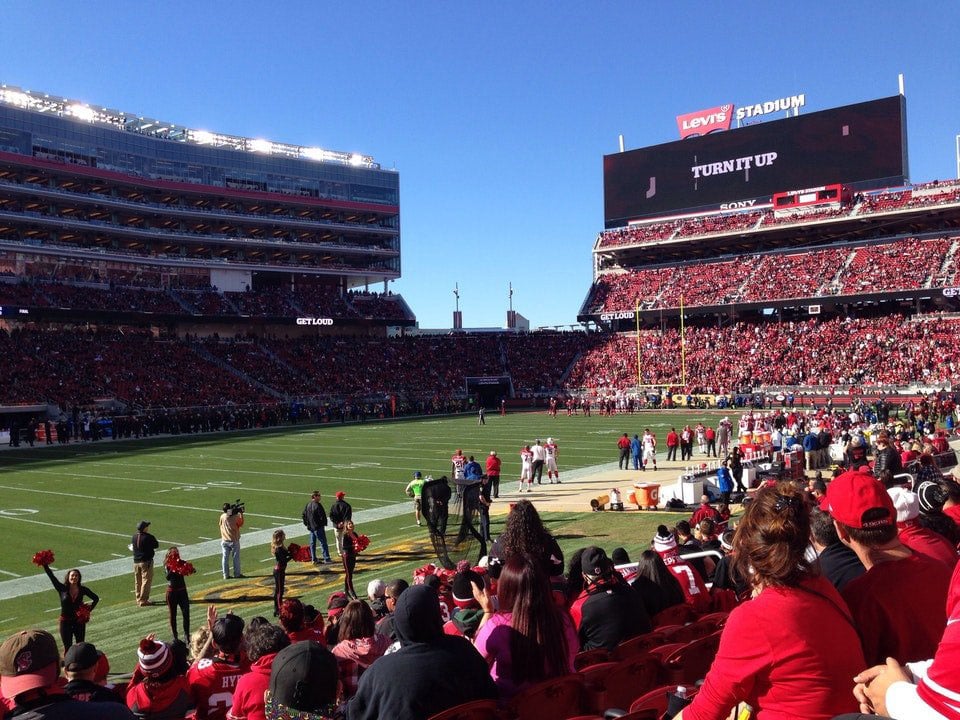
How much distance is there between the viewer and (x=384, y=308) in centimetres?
7544

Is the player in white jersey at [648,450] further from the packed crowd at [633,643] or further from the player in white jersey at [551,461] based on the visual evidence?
the packed crowd at [633,643]

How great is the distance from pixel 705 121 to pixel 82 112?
50677mm

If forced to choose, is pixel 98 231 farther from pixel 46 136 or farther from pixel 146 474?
pixel 146 474

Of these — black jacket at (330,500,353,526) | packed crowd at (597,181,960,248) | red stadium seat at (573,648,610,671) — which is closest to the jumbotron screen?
packed crowd at (597,181,960,248)

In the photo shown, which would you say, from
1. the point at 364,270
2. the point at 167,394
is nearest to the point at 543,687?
the point at 167,394

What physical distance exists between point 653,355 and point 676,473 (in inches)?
1495

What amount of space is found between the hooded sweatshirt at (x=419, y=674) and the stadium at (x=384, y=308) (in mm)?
21783

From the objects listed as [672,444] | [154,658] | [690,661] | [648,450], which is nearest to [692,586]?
[690,661]

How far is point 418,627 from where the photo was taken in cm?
334

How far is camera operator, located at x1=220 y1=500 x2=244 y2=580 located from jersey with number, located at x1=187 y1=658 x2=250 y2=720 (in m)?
7.68

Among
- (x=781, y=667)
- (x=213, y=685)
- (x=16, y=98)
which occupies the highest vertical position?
(x=16, y=98)

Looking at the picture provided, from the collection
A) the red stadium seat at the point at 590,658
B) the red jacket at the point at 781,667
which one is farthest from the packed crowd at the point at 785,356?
the red jacket at the point at 781,667

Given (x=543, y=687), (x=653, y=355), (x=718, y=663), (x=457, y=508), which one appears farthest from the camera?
(x=653, y=355)

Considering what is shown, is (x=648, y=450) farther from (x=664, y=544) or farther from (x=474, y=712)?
(x=474, y=712)
